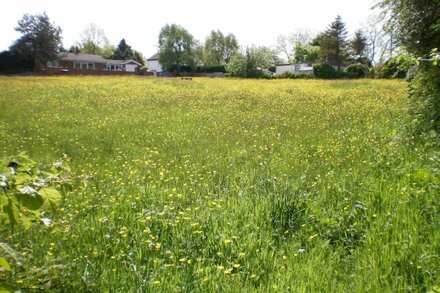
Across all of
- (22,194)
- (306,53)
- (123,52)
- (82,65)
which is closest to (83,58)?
(82,65)

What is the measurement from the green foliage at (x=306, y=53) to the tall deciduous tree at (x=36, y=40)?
194 feet

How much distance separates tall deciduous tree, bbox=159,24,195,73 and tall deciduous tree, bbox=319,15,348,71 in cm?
3235

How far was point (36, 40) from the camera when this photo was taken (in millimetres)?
62031

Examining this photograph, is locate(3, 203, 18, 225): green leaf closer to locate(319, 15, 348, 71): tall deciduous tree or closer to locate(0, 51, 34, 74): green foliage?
locate(0, 51, 34, 74): green foliage

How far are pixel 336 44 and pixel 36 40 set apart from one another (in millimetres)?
53991

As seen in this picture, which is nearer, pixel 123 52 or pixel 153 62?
pixel 123 52

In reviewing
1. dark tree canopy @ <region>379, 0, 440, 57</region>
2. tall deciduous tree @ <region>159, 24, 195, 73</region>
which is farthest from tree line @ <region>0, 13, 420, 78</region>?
dark tree canopy @ <region>379, 0, 440, 57</region>

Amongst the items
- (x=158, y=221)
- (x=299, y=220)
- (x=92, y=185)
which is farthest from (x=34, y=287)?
(x=92, y=185)

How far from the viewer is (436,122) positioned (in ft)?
23.0

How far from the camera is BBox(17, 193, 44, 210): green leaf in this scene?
5.59 feet

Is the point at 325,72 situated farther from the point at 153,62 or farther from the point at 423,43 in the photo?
the point at 153,62

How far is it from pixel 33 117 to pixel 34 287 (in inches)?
494

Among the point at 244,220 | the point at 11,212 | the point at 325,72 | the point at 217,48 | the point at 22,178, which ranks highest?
the point at 217,48

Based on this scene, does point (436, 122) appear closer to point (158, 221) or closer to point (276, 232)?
point (276, 232)
